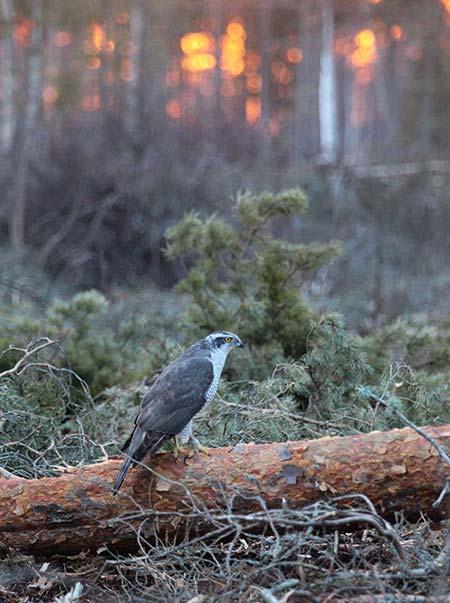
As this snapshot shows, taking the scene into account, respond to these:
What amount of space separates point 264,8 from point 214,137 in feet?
52.9

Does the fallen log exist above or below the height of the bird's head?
below

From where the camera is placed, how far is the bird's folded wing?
474 cm

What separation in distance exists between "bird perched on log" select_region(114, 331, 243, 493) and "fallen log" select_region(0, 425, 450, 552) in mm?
149

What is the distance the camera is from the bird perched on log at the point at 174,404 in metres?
4.67

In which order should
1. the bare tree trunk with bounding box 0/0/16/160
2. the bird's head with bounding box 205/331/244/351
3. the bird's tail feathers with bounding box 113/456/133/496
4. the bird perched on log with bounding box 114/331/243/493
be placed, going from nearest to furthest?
the bird's tail feathers with bounding box 113/456/133/496 < the bird perched on log with bounding box 114/331/243/493 < the bird's head with bounding box 205/331/244/351 < the bare tree trunk with bounding box 0/0/16/160

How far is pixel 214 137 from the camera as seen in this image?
2095cm

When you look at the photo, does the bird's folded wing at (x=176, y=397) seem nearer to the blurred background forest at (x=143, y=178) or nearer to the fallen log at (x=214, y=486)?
the fallen log at (x=214, y=486)

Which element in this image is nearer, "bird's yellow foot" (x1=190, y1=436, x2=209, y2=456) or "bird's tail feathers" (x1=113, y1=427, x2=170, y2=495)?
"bird's tail feathers" (x1=113, y1=427, x2=170, y2=495)

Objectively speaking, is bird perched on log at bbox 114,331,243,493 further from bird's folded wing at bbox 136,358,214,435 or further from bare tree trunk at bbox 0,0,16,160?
bare tree trunk at bbox 0,0,16,160

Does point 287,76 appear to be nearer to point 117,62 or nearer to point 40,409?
point 117,62

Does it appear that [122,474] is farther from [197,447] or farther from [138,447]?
[197,447]

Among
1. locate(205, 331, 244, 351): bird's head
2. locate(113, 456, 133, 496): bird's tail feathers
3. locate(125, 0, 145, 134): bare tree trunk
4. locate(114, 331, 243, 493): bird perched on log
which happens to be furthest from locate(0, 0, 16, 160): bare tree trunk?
locate(113, 456, 133, 496): bird's tail feathers

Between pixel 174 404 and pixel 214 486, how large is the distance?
1.69 feet

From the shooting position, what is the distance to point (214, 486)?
457 centimetres
